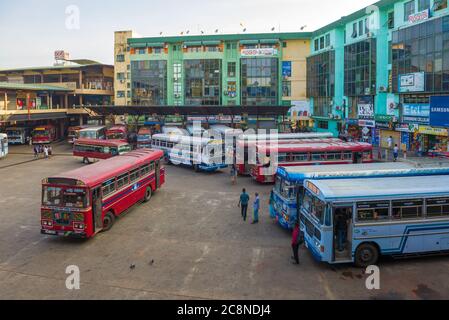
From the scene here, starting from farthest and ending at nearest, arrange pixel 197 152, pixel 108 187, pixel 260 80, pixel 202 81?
pixel 202 81 → pixel 260 80 → pixel 197 152 → pixel 108 187

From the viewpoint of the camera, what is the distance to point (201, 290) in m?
11.3

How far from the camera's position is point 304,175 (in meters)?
15.5

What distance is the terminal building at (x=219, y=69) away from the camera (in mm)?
60156

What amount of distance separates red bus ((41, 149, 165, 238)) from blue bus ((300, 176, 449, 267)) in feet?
26.0

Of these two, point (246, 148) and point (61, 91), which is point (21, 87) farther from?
point (246, 148)

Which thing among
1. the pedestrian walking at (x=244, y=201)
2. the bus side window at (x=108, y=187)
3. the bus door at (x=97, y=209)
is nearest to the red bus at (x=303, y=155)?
the pedestrian walking at (x=244, y=201)

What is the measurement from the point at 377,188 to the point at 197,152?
19.5 m

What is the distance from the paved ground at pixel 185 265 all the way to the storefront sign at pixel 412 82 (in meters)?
23.5

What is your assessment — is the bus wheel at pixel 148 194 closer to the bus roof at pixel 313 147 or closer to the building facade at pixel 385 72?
the bus roof at pixel 313 147

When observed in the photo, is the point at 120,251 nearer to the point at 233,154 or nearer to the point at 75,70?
the point at 233,154

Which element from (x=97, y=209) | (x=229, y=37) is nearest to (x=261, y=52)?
(x=229, y=37)

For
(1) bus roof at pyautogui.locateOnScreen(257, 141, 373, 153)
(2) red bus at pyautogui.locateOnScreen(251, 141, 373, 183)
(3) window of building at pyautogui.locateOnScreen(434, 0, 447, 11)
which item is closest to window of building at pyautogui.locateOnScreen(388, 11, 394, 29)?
(3) window of building at pyautogui.locateOnScreen(434, 0, 447, 11)

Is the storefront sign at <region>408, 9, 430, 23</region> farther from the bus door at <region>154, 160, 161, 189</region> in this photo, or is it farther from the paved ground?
the bus door at <region>154, 160, 161, 189</region>
